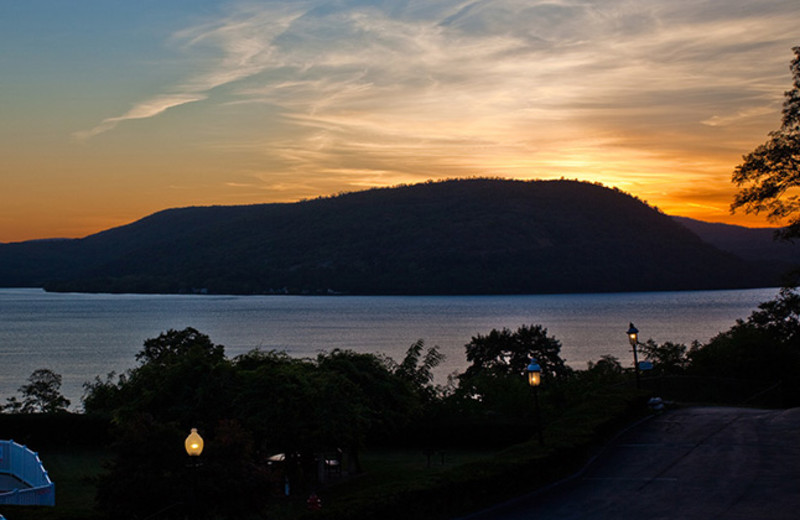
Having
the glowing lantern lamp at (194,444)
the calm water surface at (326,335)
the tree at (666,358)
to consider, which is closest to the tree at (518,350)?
the tree at (666,358)

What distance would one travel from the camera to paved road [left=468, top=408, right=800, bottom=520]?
15.3 metres

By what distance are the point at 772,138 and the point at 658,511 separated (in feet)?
50.1

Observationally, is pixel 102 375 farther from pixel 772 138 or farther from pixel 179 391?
pixel 772 138

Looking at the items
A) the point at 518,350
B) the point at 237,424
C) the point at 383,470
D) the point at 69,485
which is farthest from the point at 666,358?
the point at 237,424

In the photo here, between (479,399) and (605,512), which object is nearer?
(605,512)

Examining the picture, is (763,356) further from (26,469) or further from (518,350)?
(26,469)

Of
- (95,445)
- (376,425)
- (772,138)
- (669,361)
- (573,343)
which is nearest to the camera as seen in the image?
(772,138)

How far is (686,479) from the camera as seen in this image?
17.7 metres

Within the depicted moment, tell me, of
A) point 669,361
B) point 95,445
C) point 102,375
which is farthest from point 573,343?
point 95,445

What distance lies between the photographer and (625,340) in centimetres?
13100

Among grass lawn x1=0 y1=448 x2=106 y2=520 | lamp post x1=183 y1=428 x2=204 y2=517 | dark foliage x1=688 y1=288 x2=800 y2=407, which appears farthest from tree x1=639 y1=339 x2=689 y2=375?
lamp post x1=183 y1=428 x2=204 y2=517

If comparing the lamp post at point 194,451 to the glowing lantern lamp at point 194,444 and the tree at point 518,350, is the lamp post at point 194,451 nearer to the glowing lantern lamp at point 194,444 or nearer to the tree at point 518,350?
the glowing lantern lamp at point 194,444

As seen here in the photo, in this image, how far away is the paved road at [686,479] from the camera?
15.3 metres

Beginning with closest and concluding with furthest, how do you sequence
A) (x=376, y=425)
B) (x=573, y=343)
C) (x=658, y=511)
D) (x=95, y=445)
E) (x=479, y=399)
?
1. (x=658, y=511)
2. (x=376, y=425)
3. (x=95, y=445)
4. (x=479, y=399)
5. (x=573, y=343)
